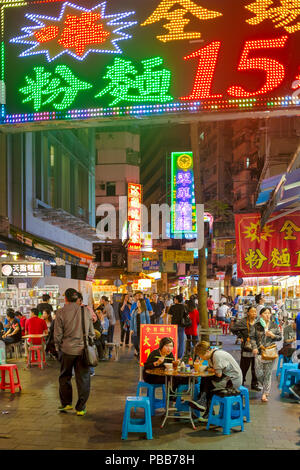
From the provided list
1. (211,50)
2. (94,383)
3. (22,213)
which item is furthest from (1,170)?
(211,50)

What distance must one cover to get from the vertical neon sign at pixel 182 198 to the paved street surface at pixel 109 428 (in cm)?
1770

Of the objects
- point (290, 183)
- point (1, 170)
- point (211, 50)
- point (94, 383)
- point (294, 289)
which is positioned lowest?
point (94, 383)

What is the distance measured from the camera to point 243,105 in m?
4.97

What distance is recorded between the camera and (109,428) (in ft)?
26.9

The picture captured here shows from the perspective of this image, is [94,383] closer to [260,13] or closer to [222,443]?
[222,443]

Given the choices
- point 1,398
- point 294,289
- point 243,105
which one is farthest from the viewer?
point 294,289

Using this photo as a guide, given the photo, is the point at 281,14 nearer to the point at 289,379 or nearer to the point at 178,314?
the point at 289,379

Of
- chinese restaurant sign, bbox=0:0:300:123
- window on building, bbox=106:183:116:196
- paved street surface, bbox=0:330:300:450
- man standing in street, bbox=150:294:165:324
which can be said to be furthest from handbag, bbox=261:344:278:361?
window on building, bbox=106:183:116:196

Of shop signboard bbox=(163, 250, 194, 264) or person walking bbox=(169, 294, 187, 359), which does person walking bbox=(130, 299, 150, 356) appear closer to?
person walking bbox=(169, 294, 187, 359)

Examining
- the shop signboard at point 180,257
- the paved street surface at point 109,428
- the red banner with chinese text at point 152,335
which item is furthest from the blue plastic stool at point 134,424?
the shop signboard at point 180,257

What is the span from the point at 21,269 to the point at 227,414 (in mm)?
12093

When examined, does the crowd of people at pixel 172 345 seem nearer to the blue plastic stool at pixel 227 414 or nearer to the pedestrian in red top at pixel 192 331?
the blue plastic stool at pixel 227 414

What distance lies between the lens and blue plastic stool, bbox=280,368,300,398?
425 inches

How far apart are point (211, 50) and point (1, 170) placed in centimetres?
1797
